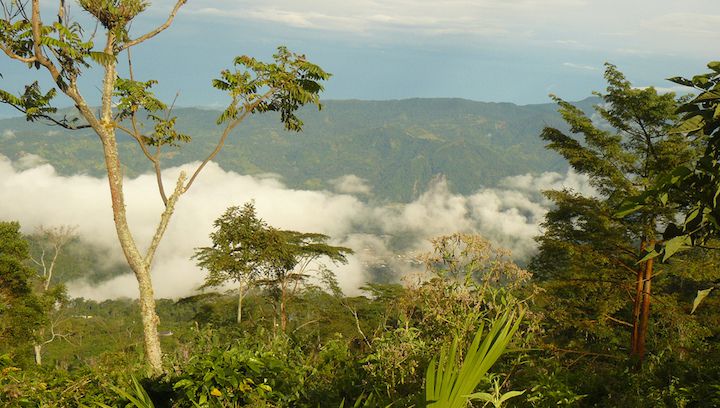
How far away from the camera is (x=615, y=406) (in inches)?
142

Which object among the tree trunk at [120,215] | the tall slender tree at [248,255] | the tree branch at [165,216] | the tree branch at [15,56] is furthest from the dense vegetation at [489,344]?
the tall slender tree at [248,255]

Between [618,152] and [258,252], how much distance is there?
13669 millimetres

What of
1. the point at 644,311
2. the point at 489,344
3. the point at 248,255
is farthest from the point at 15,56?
the point at 248,255

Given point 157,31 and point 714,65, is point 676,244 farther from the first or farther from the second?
point 157,31

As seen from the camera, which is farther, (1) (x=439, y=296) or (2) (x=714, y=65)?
(1) (x=439, y=296)

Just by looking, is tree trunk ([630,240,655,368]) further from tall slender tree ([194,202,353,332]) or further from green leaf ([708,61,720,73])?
tall slender tree ([194,202,353,332])

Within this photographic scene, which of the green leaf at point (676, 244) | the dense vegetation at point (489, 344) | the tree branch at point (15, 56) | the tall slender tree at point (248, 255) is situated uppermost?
the tree branch at point (15, 56)

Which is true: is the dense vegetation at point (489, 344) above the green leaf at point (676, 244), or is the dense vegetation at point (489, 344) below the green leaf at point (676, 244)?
below

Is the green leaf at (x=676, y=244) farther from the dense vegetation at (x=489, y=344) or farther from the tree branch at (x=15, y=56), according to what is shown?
the tree branch at (x=15, y=56)

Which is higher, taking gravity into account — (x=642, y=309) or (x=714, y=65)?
(x=714, y=65)

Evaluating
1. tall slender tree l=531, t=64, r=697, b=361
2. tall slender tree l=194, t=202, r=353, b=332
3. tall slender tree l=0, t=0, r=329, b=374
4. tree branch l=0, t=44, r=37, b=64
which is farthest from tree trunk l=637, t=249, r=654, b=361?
tall slender tree l=194, t=202, r=353, b=332

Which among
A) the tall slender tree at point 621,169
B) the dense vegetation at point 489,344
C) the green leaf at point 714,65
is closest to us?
the green leaf at point 714,65

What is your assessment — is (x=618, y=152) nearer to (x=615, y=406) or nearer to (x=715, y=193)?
(x=615, y=406)

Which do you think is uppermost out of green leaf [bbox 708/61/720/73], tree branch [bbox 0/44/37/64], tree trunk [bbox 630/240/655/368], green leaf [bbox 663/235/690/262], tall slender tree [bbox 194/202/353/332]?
tree branch [bbox 0/44/37/64]
